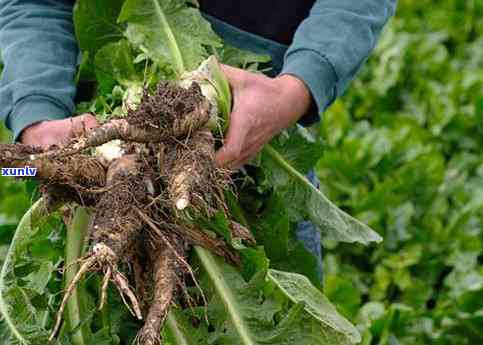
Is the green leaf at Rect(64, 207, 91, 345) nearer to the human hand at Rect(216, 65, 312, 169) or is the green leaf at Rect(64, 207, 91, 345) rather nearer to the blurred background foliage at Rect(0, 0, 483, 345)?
the human hand at Rect(216, 65, 312, 169)

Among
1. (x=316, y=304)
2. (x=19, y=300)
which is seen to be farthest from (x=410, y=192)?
(x=19, y=300)

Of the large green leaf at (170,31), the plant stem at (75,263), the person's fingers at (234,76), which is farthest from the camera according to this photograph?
the large green leaf at (170,31)

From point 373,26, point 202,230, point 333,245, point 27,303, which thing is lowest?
point 333,245

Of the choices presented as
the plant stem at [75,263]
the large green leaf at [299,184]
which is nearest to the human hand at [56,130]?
the plant stem at [75,263]

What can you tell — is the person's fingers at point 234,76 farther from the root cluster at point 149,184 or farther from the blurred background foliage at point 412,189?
the blurred background foliage at point 412,189

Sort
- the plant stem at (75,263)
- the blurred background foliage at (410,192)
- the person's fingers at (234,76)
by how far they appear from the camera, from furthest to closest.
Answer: the blurred background foliage at (410,192) → the person's fingers at (234,76) → the plant stem at (75,263)

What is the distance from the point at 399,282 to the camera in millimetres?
4105

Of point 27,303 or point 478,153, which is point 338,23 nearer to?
point 27,303

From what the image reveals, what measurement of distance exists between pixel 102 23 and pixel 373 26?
65cm

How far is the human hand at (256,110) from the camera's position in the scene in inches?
85.7

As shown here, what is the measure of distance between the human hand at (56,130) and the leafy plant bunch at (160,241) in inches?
2.2

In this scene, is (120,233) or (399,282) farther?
(399,282)

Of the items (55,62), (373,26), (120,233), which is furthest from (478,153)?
(120,233)

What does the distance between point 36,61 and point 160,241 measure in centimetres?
59
